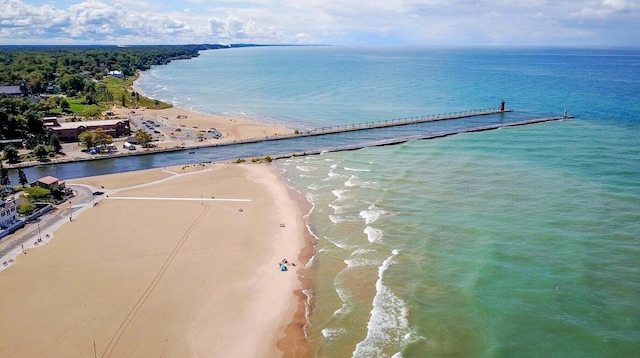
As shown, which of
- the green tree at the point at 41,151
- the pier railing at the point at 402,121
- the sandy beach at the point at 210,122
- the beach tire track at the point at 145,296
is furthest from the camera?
the pier railing at the point at 402,121

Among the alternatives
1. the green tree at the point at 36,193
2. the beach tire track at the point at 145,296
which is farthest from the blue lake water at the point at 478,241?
the green tree at the point at 36,193

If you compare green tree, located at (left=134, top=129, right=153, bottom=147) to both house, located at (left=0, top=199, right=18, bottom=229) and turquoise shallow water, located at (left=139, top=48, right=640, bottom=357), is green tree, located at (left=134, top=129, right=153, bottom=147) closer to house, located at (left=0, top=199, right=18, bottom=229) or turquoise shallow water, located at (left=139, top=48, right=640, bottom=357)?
turquoise shallow water, located at (left=139, top=48, right=640, bottom=357)

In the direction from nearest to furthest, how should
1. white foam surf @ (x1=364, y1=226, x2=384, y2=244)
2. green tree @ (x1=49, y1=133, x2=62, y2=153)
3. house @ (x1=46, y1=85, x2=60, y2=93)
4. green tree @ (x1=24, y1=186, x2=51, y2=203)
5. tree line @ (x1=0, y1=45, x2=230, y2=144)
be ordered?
white foam surf @ (x1=364, y1=226, x2=384, y2=244) < green tree @ (x1=24, y1=186, x2=51, y2=203) < green tree @ (x1=49, y1=133, x2=62, y2=153) < tree line @ (x1=0, y1=45, x2=230, y2=144) < house @ (x1=46, y1=85, x2=60, y2=93)

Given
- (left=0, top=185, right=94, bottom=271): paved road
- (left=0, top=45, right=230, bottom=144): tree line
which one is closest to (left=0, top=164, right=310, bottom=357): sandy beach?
(left=0, top=185, right=94, bottom=271): paved road

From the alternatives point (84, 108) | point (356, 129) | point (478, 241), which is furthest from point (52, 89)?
point (478, 241)

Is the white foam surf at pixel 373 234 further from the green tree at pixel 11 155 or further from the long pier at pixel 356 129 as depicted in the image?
the green tree at pixel 11 155

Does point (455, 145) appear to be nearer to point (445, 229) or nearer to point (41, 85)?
point (445, 229)

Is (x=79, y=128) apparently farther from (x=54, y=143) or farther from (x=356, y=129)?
(x=356, y=129)
